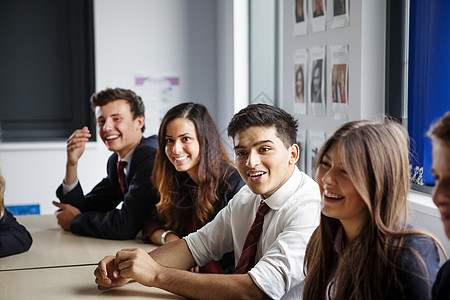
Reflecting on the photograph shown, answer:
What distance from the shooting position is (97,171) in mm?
4613

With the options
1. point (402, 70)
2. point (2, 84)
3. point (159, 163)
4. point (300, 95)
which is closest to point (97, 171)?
point (2, 84)

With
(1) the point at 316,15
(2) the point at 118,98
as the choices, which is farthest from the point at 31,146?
(1) the point at 316,15

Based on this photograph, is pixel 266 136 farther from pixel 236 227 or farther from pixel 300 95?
pixel 300 95

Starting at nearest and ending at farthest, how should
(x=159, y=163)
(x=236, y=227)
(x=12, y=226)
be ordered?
(x=236, y=227), (x=12, y=226), (x=159, y=163)

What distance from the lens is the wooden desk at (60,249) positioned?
84.3 inches

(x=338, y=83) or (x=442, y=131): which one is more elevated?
(x=338, y=83)

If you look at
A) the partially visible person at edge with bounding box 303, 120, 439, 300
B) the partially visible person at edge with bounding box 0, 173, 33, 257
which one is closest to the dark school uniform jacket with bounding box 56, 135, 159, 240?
the partially visible person at edge with bounding box 0, 173, 33, 257

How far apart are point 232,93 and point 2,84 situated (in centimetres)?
181

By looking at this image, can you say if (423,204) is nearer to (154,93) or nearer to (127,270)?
(127,270)

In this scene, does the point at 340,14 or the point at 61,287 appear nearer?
the point at 61,287

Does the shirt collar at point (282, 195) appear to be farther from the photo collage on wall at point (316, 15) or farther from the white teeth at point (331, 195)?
the photo collage on wall at point (316, 15)

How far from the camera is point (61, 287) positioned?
1844mm

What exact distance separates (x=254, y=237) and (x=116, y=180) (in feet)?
4.14

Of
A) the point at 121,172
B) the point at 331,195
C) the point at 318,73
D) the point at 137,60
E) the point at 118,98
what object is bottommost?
the point at 121,172
